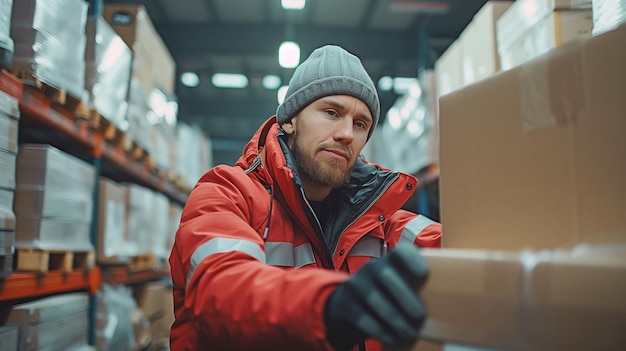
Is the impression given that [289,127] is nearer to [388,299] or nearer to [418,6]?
[388,299]

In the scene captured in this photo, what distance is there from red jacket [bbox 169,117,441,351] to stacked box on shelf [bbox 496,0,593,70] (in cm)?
94

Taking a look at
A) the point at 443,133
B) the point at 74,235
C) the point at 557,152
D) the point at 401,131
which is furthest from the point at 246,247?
the point at 401,131

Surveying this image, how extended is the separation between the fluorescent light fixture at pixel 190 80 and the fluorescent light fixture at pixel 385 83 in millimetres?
3629

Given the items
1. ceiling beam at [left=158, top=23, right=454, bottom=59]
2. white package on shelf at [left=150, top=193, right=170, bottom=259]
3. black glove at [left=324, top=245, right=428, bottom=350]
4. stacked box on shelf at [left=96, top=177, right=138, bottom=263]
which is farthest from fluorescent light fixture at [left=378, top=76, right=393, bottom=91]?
black glove at [left=324, top=245, right=428, bottom=350]

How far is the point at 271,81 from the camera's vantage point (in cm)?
1051

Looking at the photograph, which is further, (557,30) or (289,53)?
(289,53)

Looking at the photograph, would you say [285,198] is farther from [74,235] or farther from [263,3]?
[263,3]

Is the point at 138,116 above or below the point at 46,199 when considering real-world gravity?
above

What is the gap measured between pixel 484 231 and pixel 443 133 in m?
0.27

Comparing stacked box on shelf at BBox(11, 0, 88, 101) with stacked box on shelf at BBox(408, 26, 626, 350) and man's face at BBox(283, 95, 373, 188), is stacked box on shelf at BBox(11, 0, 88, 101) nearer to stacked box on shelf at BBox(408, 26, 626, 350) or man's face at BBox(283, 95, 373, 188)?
man's face at BBox(283, 95, 373, 188)

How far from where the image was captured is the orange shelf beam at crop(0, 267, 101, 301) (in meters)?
2.31

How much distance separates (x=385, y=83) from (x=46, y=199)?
27.3ft

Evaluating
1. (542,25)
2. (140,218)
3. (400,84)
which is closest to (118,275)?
(140,218)

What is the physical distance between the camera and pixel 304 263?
1.90 m
